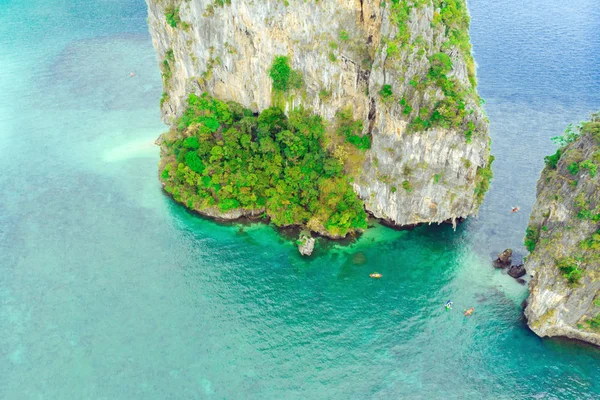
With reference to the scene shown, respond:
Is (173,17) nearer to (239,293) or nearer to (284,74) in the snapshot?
(284,74)

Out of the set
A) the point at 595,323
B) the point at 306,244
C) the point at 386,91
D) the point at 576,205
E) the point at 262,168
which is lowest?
the point at 306,244

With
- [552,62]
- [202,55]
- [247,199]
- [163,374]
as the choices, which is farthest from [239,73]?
[552,62]

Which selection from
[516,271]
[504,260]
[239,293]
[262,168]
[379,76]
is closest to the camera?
[379,76]

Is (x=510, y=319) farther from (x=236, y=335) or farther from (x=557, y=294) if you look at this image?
(x=236, y=335)

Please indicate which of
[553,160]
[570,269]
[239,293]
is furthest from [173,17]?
[570,269]

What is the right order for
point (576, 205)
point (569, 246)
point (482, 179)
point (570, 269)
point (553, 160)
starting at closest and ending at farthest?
point (576, 205) < point (570, 269) < point (569, 246) < point (553, 160) < point (482, 179)

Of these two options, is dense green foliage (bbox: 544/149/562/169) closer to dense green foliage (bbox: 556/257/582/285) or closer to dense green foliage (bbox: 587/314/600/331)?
dense green foliage (bbox: 556/257/582/285)
